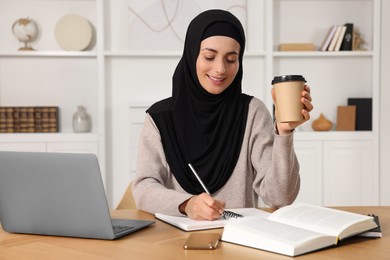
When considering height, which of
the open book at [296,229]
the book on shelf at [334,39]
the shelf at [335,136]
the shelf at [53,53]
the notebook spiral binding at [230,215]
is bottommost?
the notebook spiral binding at [230,215]

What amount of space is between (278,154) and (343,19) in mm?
3148

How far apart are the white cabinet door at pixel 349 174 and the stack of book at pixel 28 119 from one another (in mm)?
2066

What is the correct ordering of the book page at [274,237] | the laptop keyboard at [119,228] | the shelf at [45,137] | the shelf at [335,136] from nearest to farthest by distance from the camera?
the book page at [274,237] → the laptop keyboard at [119,228] → the shelf at [45,137] → the shelf at [335,136]

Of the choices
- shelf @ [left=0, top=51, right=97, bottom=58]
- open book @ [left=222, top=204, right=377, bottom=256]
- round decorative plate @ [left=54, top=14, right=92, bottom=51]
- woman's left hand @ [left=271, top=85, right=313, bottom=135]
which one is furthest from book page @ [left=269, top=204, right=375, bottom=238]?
round decorative plate @ [left=54, top=14, right=92, bottom=51]

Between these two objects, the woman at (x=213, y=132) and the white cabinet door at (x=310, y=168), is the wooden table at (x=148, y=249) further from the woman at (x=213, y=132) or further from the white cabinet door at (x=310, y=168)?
the white cabinet door at (x=310, y=168)

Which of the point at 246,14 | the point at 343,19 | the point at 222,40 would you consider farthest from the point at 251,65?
the point at 222,40

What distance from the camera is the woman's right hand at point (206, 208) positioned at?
61.4 inches

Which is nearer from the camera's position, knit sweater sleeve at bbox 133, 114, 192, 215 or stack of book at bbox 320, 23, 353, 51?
knit sweater sleeve at bbox 133, 114, 192, 215

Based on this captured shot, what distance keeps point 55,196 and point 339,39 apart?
3.51m

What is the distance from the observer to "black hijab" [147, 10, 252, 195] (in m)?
2.05

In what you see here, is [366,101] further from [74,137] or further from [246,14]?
[74,137]

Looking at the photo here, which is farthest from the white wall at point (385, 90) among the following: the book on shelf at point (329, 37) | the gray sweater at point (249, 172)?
the gray sweater at point (249, 172)

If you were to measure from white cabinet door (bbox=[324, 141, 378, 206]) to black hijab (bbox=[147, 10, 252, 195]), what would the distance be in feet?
8.08

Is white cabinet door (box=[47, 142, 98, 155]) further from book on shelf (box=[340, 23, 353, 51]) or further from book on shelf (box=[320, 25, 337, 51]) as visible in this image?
book on shelf (box=[340, 23, 353, 51])
